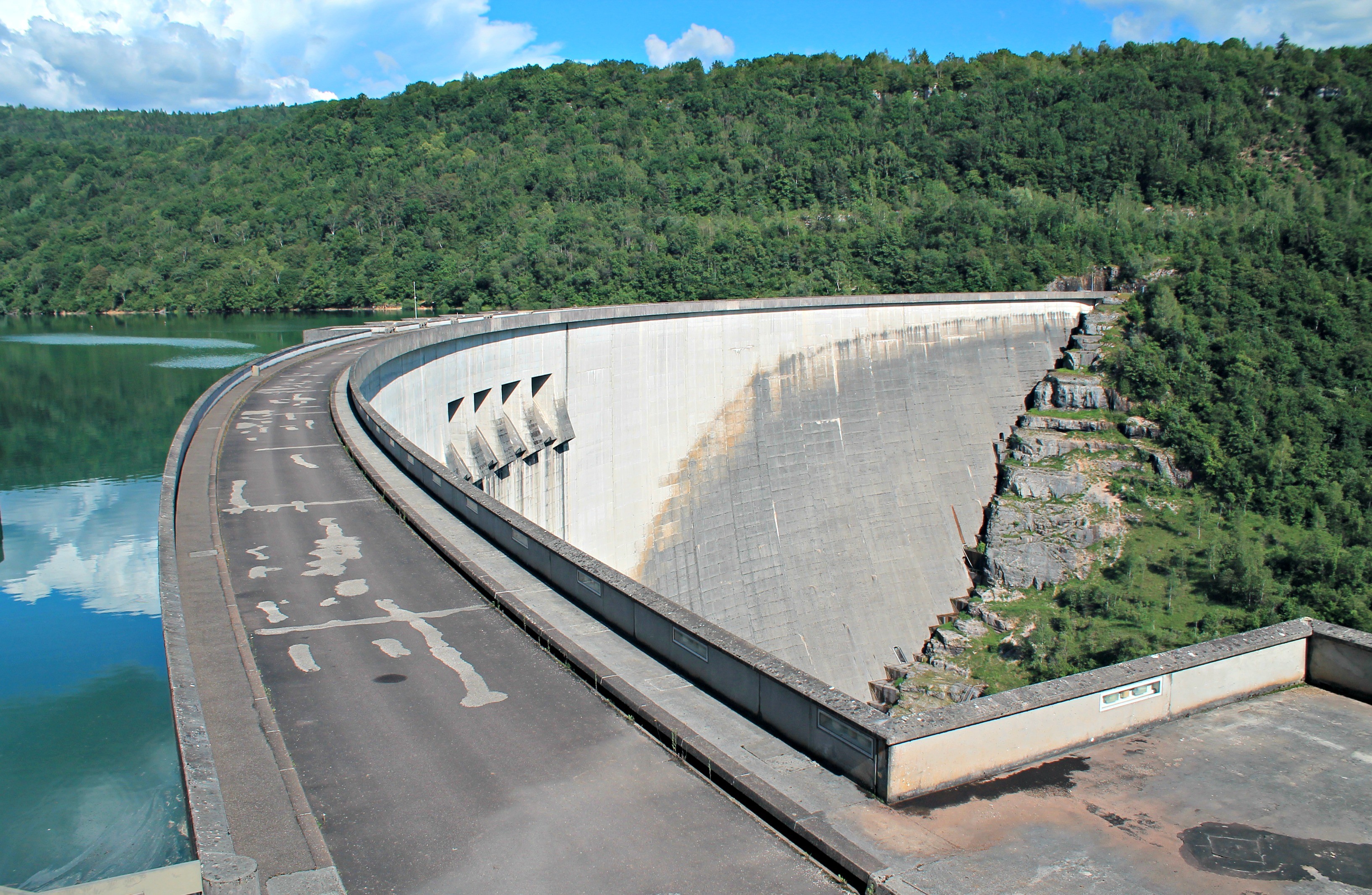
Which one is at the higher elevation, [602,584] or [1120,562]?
[602,584]

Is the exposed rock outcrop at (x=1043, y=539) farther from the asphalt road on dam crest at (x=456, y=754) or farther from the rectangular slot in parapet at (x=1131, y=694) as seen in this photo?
the rectangular slot in parapet at (x=1131, y=694)

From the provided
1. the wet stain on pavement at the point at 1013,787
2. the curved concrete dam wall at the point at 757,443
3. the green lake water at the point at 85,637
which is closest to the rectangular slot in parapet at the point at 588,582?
the green lake water at the point at 85,637

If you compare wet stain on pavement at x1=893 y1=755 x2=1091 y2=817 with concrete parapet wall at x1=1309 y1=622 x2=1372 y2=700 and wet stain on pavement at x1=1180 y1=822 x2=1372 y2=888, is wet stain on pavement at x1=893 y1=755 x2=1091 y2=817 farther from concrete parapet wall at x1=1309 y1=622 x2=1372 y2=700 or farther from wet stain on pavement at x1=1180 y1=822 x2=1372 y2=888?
concrete parapet wall at x1=1309 y1=622 x2=1372 y2=700

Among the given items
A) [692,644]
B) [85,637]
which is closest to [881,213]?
[85,637]

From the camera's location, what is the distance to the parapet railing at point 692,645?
250 inches

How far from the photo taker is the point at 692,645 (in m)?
8.09

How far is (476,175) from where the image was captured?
96.2m

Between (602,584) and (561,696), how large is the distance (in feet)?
5.40

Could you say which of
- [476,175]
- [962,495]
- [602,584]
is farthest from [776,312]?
[476,175]

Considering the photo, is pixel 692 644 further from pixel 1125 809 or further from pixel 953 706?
pixel 1125 809

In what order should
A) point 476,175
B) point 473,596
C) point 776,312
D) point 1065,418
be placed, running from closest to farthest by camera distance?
point 473,596 → point 776,312 → point 1065,418 → point 476,175

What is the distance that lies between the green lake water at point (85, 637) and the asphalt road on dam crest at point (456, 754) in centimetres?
179

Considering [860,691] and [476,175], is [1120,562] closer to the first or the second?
[860,691]

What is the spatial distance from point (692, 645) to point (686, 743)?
1.26 metres
